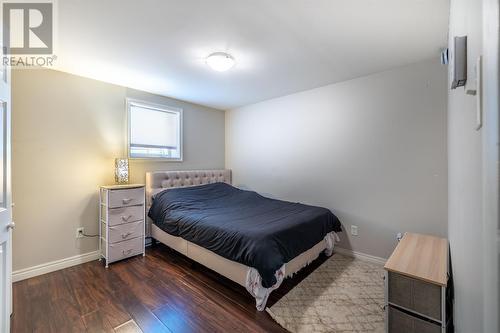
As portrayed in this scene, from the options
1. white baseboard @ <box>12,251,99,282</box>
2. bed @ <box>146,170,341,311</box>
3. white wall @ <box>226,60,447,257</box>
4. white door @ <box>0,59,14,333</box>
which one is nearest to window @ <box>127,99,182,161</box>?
bed @ <box>146,170,341,311</box>

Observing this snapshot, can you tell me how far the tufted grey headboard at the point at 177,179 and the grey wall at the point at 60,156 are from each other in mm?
216

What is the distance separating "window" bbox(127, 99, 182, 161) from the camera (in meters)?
3.28

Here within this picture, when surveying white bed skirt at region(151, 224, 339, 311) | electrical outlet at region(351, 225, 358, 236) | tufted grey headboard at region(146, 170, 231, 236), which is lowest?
white bed skirt at region(151, 224, 339, 311)

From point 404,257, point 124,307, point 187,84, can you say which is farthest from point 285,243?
point 187,84

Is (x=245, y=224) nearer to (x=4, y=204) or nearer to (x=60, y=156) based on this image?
(x=4, y=204)

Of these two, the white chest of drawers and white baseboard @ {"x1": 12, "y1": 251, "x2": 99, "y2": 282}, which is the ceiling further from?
white baseboard @ {"x1": 12, "y1": 251, "x2": 99, "y2": 282}

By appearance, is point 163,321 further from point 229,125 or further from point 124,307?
point 229,125

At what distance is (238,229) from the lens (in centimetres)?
212

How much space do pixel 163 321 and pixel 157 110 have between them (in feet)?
9.68

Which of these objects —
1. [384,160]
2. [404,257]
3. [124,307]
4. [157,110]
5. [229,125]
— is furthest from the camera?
[229,125]

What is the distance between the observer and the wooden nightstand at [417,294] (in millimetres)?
1301

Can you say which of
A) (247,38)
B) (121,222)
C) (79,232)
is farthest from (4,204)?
(247,38)

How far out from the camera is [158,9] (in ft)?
5.33

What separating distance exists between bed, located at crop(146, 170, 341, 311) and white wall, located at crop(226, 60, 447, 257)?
0.43 meters
